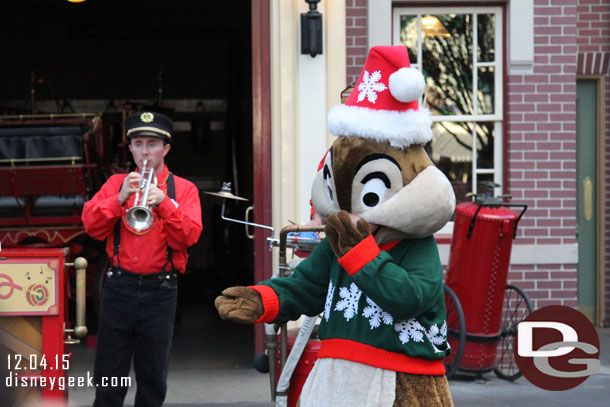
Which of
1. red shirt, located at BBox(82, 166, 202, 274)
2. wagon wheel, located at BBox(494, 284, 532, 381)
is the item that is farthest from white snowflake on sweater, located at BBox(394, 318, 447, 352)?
wagon wheel, located at BBox(494, 284, 532, 381)

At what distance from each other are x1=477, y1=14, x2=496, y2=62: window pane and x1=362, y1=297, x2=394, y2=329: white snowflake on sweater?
4.14m

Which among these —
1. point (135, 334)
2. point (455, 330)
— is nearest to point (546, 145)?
point (455, 330)

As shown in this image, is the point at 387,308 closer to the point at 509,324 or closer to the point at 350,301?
the point at 350,301

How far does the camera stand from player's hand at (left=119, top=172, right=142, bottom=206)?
4496mm

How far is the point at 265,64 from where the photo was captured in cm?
639

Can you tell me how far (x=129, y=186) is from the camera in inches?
178

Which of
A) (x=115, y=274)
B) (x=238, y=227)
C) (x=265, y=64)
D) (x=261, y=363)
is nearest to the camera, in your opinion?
(x=261, y=363)

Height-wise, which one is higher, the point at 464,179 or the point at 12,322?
the point at 464,179

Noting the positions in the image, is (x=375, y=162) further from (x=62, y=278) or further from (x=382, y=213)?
(x=62, y=278)

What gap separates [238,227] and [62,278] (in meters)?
8.25

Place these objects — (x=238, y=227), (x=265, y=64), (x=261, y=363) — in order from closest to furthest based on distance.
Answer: (x=261, y=363)
(x=265, y=64)
(x=238, y=227)

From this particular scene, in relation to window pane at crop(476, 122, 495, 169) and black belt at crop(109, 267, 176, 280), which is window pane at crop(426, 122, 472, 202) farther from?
black belt at crop(109, 267, 176, 280)

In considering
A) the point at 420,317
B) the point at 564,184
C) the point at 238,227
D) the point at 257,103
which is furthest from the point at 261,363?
the point at 238,227

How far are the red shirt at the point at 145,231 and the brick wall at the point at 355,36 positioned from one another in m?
2.26
